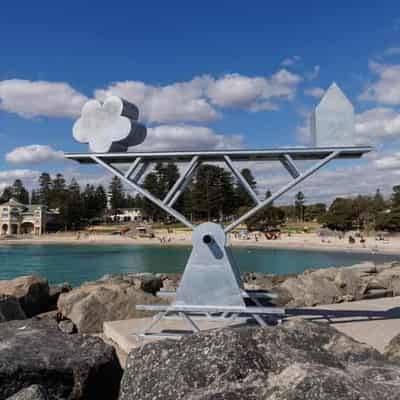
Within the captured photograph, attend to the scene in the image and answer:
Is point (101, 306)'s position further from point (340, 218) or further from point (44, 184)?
point (44, 184)

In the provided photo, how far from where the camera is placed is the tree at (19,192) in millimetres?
110875

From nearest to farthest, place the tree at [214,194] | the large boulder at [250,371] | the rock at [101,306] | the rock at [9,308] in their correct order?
the large boulder at [250,371] → the rock at [9,308] → the rock at [101,306] → the tree at [214,194]

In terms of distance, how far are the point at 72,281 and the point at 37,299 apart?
642 inches

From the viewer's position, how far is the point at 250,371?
9.94ft

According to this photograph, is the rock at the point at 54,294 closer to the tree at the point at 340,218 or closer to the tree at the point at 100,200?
the tree at the point at 340,218

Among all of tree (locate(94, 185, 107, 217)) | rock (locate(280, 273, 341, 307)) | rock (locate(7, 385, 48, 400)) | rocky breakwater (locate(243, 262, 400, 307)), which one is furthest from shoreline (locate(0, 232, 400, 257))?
rock (locate(7, 385, 48, 400))

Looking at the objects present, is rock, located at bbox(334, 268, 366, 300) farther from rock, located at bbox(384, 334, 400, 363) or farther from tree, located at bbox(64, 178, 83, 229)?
tree, located at bbox(64, 178, 83, 229)

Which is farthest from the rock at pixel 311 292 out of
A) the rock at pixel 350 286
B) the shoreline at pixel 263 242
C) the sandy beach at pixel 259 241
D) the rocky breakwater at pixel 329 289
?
the sandy beach at pixel 259 241

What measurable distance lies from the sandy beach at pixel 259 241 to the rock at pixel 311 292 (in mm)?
37786

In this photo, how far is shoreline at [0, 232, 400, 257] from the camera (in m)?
50.7

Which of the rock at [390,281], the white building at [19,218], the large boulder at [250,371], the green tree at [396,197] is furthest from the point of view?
the white building at [19,218]

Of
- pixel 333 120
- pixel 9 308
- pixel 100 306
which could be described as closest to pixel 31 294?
pixel 9 308

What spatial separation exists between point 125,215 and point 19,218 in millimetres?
32075

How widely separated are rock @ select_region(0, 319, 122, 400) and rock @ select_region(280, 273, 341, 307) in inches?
265
